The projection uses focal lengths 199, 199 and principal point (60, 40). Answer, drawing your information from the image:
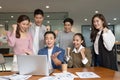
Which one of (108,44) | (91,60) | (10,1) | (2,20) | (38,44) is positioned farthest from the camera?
(2,20)

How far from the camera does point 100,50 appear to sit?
2.68 meters

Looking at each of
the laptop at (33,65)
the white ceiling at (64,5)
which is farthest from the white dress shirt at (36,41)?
the white ceiling at (64,5)

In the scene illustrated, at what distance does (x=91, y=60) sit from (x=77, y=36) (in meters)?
0.39

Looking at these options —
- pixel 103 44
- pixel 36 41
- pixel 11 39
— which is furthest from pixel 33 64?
pixel 36 41

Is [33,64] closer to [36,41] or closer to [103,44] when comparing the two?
[103,44]

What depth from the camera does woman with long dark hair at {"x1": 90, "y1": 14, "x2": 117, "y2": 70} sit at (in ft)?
8.51

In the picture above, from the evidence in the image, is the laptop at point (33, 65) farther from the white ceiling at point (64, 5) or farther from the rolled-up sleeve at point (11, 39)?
the white ceiling at point (64, 5)

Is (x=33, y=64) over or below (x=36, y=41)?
below

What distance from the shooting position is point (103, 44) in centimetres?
264

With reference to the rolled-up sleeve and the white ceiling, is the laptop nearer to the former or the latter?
the rolled-up sleeve

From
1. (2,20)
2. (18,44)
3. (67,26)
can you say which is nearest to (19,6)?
(2,20)

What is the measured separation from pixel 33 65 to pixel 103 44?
1075 millimetres

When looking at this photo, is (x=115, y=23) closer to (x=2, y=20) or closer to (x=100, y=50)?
(x=2, y=20)

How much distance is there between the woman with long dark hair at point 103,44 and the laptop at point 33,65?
3.11 ft
